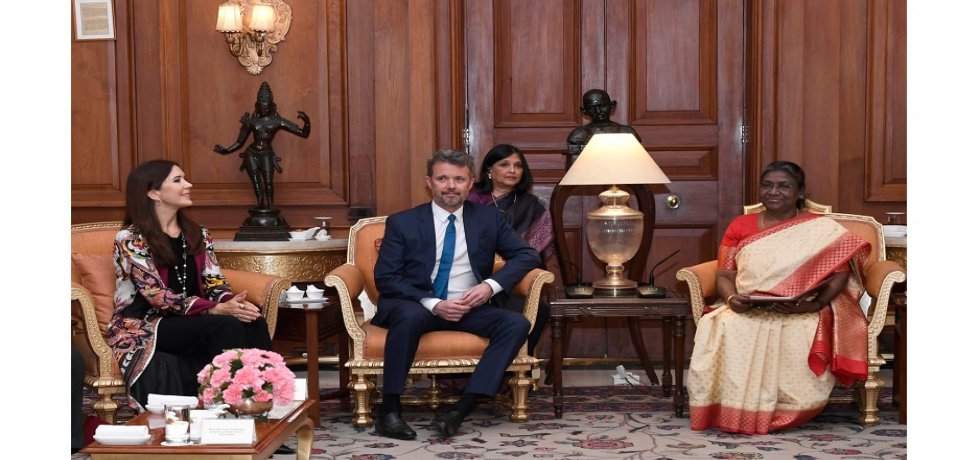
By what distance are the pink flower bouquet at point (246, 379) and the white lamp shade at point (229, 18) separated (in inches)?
114

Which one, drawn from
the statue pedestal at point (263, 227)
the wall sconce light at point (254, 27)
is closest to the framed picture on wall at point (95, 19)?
the wall sconce light at point (254, 27)

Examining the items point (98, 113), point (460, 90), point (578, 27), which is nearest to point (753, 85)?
point (578, 27)

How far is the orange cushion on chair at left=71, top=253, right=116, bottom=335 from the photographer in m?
4.17

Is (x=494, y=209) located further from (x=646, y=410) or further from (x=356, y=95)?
(x=356, y=95)

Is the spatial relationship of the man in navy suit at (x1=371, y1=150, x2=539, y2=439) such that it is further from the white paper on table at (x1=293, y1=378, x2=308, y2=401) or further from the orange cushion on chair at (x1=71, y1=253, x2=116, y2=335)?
the orange cushion on chair at (x1=71, y1=253, x2=116, y2=335)

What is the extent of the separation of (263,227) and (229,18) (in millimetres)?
1150

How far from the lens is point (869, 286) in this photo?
4.35 meters

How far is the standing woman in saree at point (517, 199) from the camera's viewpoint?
5.00 meters

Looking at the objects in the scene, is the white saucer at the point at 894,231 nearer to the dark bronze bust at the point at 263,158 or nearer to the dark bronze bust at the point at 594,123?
the dark bronze bust at the point at 594,123

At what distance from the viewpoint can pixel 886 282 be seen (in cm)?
419

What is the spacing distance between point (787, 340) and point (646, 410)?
0.72 meters

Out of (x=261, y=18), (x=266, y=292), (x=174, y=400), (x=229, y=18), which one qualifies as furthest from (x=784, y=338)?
(x=229, y=18)

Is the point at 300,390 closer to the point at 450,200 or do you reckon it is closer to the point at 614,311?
the point at 450,200

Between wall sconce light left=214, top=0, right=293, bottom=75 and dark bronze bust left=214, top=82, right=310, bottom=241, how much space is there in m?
0.33
